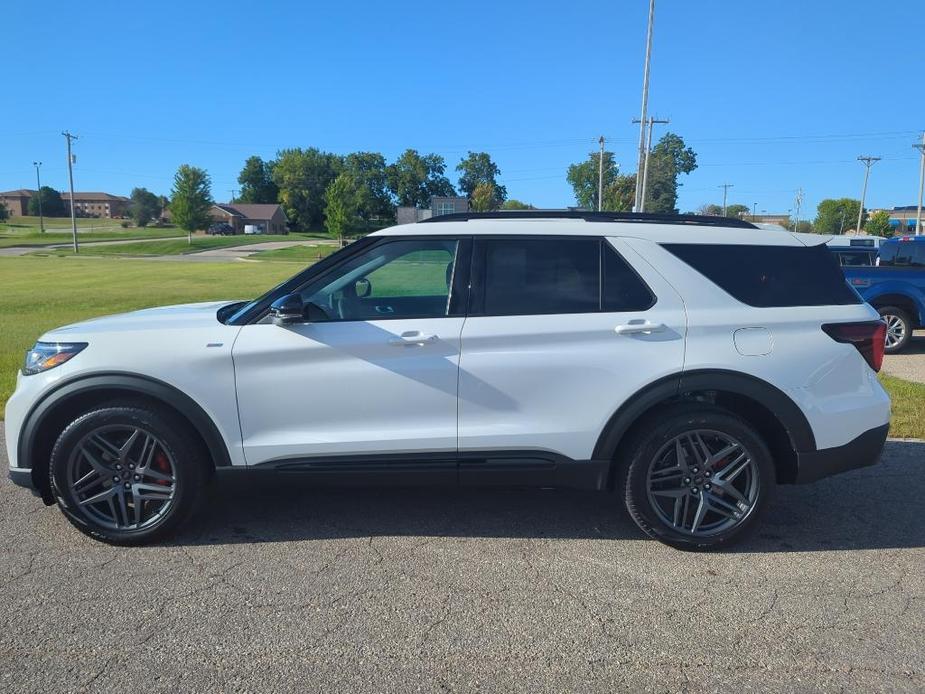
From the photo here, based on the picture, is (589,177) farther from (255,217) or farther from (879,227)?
(255,217)

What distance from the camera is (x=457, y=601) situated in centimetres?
320

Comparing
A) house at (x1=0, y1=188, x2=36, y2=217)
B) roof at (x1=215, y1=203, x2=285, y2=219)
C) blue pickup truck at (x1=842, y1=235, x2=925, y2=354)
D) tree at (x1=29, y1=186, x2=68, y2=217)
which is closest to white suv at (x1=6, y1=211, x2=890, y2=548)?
blue pickup truck at (x1=842, y1=235, x2=925, y2=354)

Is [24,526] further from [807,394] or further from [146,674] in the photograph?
[807,394]

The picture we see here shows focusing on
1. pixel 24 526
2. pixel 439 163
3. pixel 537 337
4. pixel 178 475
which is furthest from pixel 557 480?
pixel 439 163

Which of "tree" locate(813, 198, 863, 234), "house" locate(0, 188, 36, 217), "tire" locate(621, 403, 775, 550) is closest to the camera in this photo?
"tire" locate(621, 403, 775, 550)

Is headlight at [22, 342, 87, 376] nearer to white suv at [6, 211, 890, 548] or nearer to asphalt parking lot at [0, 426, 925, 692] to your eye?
white suv at [6, 211, 890, 548]

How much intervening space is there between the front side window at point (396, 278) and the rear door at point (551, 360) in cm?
23

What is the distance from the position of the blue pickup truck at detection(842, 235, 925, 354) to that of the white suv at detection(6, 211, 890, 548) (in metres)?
7.66

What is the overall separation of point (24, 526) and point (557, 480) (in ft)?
10.1

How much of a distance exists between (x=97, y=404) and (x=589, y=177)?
9160cm

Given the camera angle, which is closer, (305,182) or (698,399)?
(698,399)

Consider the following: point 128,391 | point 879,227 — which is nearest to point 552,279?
point 128,391

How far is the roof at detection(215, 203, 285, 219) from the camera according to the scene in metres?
122

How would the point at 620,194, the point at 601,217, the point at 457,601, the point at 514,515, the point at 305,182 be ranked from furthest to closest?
the point at 305,182
the point at 620,194
the point at 514,515
the point at 601,217
the point at 457,601
